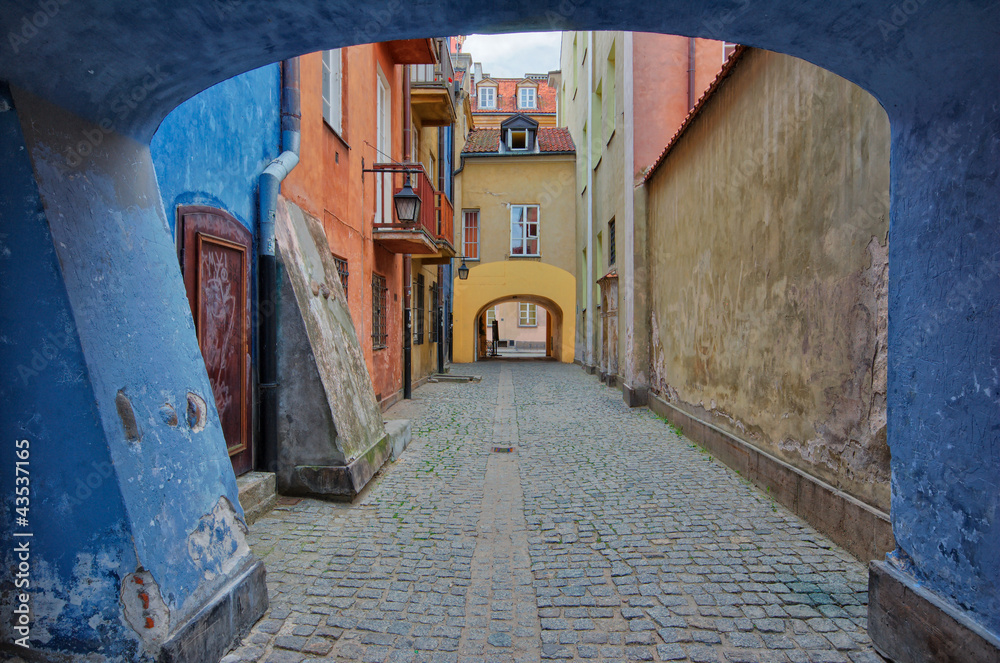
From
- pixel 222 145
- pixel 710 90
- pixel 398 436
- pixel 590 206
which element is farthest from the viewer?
pixel 590 206

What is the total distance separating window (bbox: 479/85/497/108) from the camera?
124 feet

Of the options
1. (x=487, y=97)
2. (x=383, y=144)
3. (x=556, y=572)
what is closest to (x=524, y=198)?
(x=383, y=144)

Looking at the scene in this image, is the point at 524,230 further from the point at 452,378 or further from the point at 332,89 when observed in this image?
the point at 332,89

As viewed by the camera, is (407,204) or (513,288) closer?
(407,204)

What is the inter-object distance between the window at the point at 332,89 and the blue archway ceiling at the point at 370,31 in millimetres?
5334

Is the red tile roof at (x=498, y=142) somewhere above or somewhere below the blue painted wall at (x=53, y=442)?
above

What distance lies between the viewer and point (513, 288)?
23.1 metres

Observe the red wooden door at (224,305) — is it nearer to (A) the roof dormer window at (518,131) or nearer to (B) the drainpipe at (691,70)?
(B) the drainpipe at (691,70)

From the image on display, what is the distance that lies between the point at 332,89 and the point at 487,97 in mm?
32436

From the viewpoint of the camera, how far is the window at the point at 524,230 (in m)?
23.1

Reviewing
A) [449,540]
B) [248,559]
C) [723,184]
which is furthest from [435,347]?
[248,559]

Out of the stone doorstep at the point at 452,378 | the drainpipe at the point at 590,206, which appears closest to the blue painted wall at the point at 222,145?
the stone doorstep at the point at 452,378

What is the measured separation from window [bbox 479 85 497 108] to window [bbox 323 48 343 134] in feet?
104

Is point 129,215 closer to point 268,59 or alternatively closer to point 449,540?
point 268,59
